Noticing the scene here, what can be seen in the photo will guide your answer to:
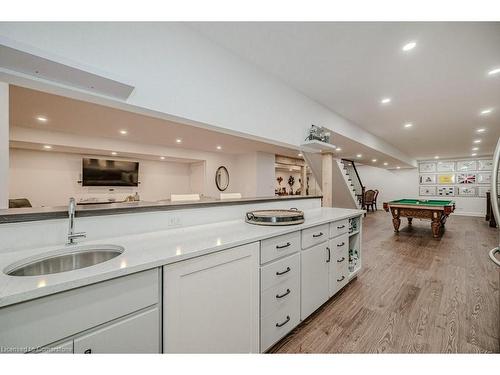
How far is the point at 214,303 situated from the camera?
3.67 feet

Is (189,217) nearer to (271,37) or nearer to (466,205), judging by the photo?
(271,37)

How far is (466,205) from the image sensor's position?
8617mm

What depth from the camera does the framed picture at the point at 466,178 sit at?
850 centimetres

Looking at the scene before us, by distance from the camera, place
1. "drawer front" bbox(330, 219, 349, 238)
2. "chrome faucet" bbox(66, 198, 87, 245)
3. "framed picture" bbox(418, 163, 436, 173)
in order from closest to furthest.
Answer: "chrome faucet" bbox(66, 198, 87, 245) < "drawer front" bbox(330, 219, 349, 238) < "framed picture" bbox(418, 163, 436, 173)

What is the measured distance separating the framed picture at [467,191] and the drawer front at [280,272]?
441 inches

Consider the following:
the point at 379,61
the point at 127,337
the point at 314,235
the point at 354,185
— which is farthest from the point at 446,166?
the point at 127,337

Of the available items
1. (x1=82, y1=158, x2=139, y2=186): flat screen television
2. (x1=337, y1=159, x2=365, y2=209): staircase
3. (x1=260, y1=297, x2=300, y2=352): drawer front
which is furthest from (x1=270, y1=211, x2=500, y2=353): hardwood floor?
(x1=82, y1=158, x2=139, y2=186): flat screen television

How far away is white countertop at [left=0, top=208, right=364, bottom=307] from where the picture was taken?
66cm

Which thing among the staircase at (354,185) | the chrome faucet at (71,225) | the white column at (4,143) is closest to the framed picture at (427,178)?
the staircase at (354,185)

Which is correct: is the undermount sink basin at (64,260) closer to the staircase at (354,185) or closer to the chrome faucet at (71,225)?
the chrome faucet at (71,225)

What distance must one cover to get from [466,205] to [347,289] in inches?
404

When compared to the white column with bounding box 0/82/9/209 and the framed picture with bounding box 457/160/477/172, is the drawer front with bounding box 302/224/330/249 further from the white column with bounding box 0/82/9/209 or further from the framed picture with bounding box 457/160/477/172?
the framed picture with bounding box 457/160/477/172

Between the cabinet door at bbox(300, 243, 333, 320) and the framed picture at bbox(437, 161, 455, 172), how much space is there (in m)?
10.7
